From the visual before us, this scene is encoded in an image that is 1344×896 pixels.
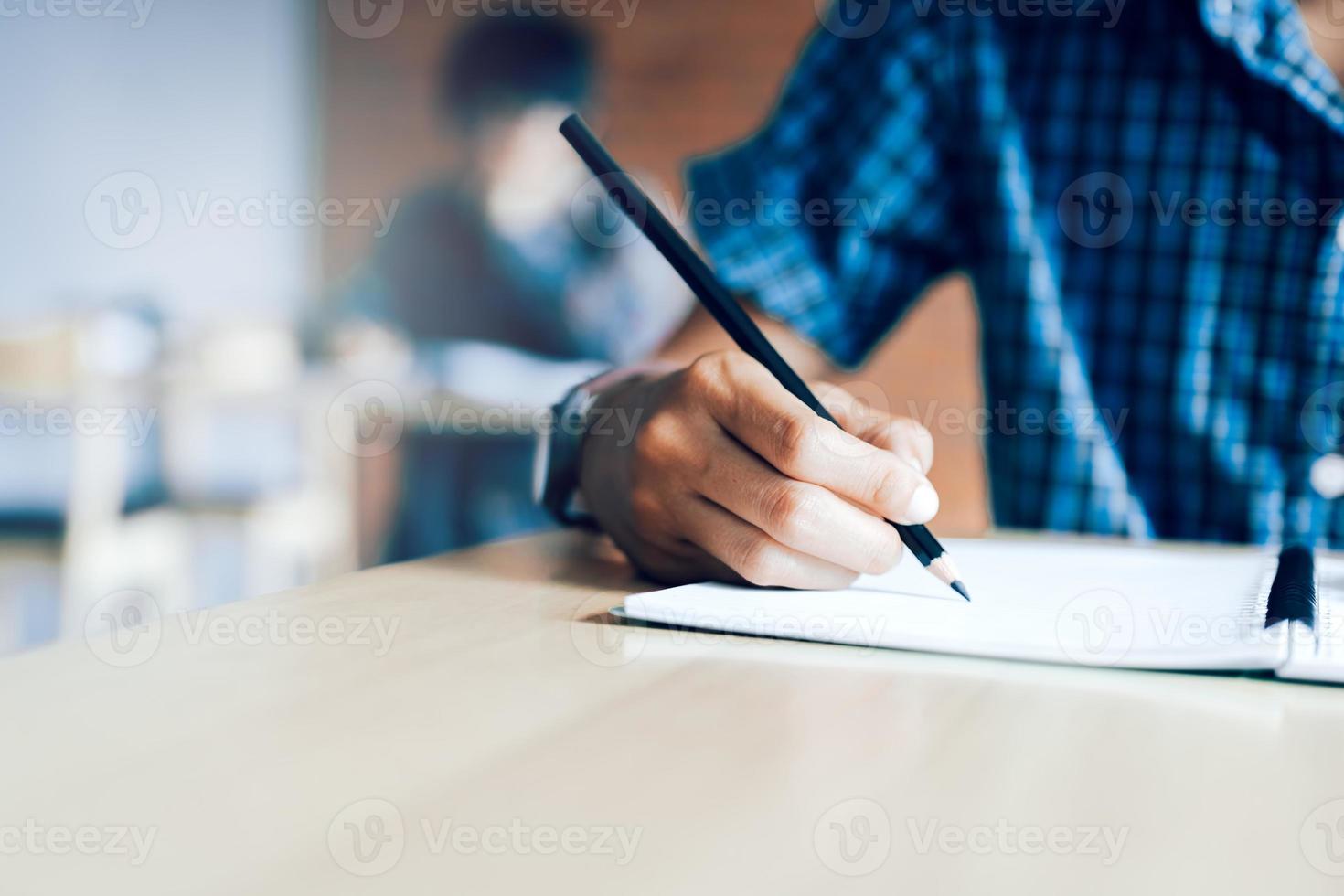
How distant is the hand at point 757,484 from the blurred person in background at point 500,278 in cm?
248

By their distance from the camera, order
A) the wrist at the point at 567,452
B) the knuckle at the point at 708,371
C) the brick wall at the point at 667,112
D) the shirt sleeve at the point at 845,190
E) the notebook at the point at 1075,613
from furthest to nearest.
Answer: the brick wall at the point at 667,112 → the shirt sleeve at the point at 845,190 → the wrist at the point at 567,452 → the knuckle at the point at 708,371 → the notebook at the point at 1075,613

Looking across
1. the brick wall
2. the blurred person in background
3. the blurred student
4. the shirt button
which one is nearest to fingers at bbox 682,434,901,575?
the blurred student

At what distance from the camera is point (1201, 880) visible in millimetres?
202

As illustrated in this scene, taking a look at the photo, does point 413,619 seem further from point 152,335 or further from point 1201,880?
point 152,335

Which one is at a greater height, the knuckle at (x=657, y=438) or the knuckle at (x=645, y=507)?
the knuckle at (x=657, y=438)

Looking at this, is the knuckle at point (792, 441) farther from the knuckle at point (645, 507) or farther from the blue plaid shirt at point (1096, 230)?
the blue plaid shirt at point (1096, 230)

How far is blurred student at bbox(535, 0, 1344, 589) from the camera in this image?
87 centimetres

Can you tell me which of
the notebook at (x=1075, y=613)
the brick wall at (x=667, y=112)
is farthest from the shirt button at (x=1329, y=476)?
the brick wall at (x=667, y=112)

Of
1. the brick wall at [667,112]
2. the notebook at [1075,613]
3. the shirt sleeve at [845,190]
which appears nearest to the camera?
the notebook at [1075,613]

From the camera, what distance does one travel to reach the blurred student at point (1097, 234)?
87 centimetres

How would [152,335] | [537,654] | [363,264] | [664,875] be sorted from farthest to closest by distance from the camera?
[363,264] < [152,335] < [537,654] < [664,875]

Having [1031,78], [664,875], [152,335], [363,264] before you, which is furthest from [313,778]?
[363,264]

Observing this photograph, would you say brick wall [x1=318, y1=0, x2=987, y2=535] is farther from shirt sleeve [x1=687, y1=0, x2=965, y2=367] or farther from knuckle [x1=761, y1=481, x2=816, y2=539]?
knuckle [x1=761, y1=481, x2=816, y2=539]

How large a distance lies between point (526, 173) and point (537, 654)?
10.7ft
